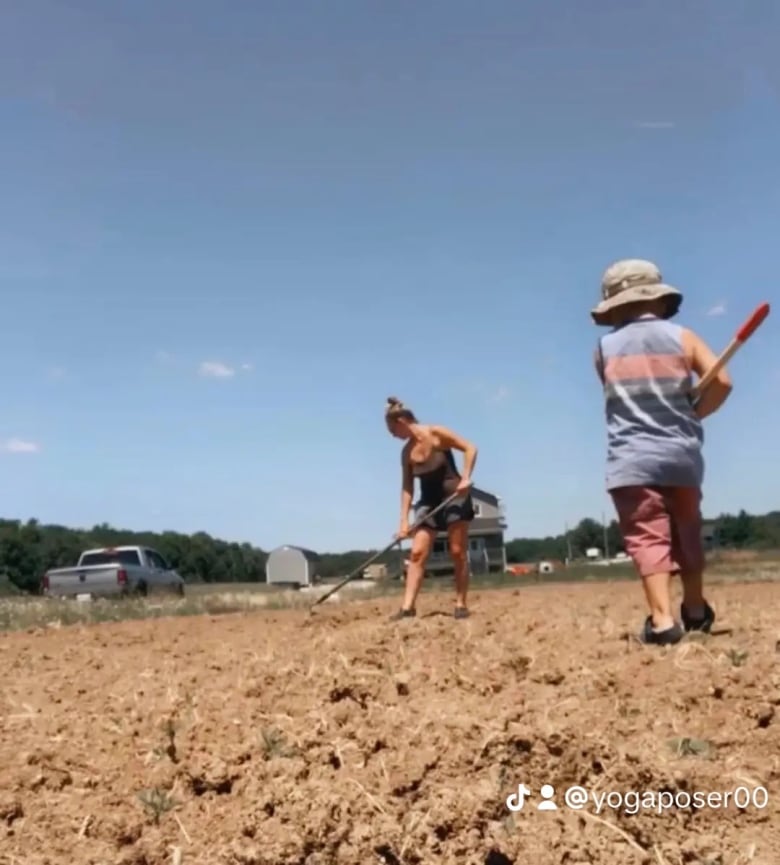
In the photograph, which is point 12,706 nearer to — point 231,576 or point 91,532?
point 91,532

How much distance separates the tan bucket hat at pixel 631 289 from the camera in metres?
5.01

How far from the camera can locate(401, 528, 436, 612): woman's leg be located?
7715 mm

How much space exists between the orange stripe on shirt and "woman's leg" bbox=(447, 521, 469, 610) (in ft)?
10.8

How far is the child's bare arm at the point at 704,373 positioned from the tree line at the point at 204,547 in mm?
59593

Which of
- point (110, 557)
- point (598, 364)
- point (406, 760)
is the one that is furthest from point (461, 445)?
point (110, 557)

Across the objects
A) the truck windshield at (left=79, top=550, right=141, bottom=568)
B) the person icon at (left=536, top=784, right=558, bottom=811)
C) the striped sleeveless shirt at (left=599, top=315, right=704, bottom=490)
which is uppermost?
the truck windshield at (left=79, top=550, right=141, bottom=568)

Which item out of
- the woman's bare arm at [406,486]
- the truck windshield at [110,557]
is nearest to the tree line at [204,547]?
the truck windshield at [110,557]

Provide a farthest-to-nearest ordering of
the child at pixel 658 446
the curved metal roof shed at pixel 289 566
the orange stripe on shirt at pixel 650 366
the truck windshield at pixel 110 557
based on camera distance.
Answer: the curved metal roof shed at pixel 289 566 < the truck windshield at pixel 110 557 < the orange stripe on shirt at pixel 650 366 < the child at pixel 658 446

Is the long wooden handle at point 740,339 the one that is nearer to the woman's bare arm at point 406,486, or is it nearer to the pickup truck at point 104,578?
the woman's bare arm at point 406,486

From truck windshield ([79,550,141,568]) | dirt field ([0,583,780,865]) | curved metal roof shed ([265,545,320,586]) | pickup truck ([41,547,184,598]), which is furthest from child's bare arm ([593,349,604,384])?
curved metal roof shed ([265,545,320,586])

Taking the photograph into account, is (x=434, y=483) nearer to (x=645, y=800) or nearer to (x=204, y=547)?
(x=645, y=800)

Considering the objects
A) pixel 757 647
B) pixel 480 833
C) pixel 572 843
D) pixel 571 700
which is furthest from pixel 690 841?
pixel 757 647

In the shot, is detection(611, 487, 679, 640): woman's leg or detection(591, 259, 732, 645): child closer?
detection(611, 487, 679, 640): woman's leg

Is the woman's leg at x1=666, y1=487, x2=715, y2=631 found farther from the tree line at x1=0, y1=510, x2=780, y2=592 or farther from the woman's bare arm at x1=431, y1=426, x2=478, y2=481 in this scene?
the tree line at x1=0, y1=510, x2=780, y2=592
